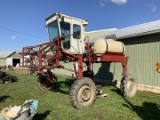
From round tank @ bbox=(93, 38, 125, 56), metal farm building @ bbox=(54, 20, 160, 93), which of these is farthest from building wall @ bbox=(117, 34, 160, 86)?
round tank @ bbox=(93, 38, 125, 56)

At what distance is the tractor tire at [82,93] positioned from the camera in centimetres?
782

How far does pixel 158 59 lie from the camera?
37.1 ft

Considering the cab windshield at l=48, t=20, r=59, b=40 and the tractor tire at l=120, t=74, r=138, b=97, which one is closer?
the cab windshield at l=48, t=20, r=59, b=40

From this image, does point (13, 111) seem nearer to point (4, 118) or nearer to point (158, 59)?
point (4, 118)

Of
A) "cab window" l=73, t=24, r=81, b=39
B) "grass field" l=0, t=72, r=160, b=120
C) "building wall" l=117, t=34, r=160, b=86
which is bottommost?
"grass field" l=0, t=72, r=160, b=120

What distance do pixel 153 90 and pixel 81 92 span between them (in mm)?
5376

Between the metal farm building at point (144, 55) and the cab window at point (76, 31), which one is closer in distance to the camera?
the cab window at point (76, 31)

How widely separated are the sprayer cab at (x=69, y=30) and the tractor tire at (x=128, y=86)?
2.81 meters

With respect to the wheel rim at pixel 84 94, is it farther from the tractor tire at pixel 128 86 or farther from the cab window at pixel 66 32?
the tractor tire at pixel 128 86

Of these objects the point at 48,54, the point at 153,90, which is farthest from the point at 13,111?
the point at 153,90

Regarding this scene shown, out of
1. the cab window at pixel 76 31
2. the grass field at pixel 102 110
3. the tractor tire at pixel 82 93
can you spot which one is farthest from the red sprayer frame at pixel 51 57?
the grass field at pixel 102 110

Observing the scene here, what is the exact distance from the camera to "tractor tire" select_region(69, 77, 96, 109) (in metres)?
7.82

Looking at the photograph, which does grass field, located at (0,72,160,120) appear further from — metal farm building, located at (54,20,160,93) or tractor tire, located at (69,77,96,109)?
metal farm building, located at (54,20,160,93)

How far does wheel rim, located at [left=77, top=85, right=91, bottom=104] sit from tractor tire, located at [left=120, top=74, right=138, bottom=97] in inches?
103
